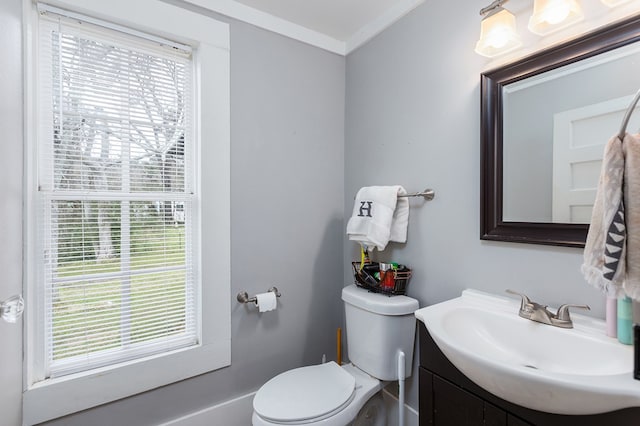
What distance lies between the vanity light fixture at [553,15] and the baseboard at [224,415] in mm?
2045

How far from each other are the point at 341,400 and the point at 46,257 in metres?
1.31

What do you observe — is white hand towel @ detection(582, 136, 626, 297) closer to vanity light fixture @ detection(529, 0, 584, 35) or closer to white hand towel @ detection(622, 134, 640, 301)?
white hand towel @ detection(622, 134, 640, 301)

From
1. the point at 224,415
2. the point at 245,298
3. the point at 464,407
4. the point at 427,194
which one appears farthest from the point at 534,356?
the point at 224,415

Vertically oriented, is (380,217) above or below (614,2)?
below

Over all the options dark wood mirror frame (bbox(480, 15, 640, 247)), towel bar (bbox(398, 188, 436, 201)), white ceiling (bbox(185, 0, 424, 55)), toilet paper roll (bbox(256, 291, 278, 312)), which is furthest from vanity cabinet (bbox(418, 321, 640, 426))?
white ceiling (bbox(185, 0, 424, 55))

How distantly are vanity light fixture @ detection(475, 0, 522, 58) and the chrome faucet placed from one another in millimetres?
896

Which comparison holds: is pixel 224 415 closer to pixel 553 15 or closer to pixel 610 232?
pixel 610 232

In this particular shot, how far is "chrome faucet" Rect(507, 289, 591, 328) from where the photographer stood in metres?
0.96

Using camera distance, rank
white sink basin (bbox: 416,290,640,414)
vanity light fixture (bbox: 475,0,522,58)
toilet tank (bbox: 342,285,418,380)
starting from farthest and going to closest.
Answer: toilet tank (bbox: 342,285,418,380), vanity light fixture (bbox: 475,0,522,58), white sink basin (bbox: 416,290,640,414)

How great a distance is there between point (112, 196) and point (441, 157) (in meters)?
1.47

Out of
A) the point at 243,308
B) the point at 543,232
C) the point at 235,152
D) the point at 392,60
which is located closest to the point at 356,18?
the point at 392,60

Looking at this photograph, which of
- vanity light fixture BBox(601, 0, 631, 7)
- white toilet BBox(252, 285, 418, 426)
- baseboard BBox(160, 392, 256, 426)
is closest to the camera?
vanity light fixture BBox(601, 0, 631, 7)

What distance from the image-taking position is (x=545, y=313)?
3.26 ft

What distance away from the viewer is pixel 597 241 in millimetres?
803
